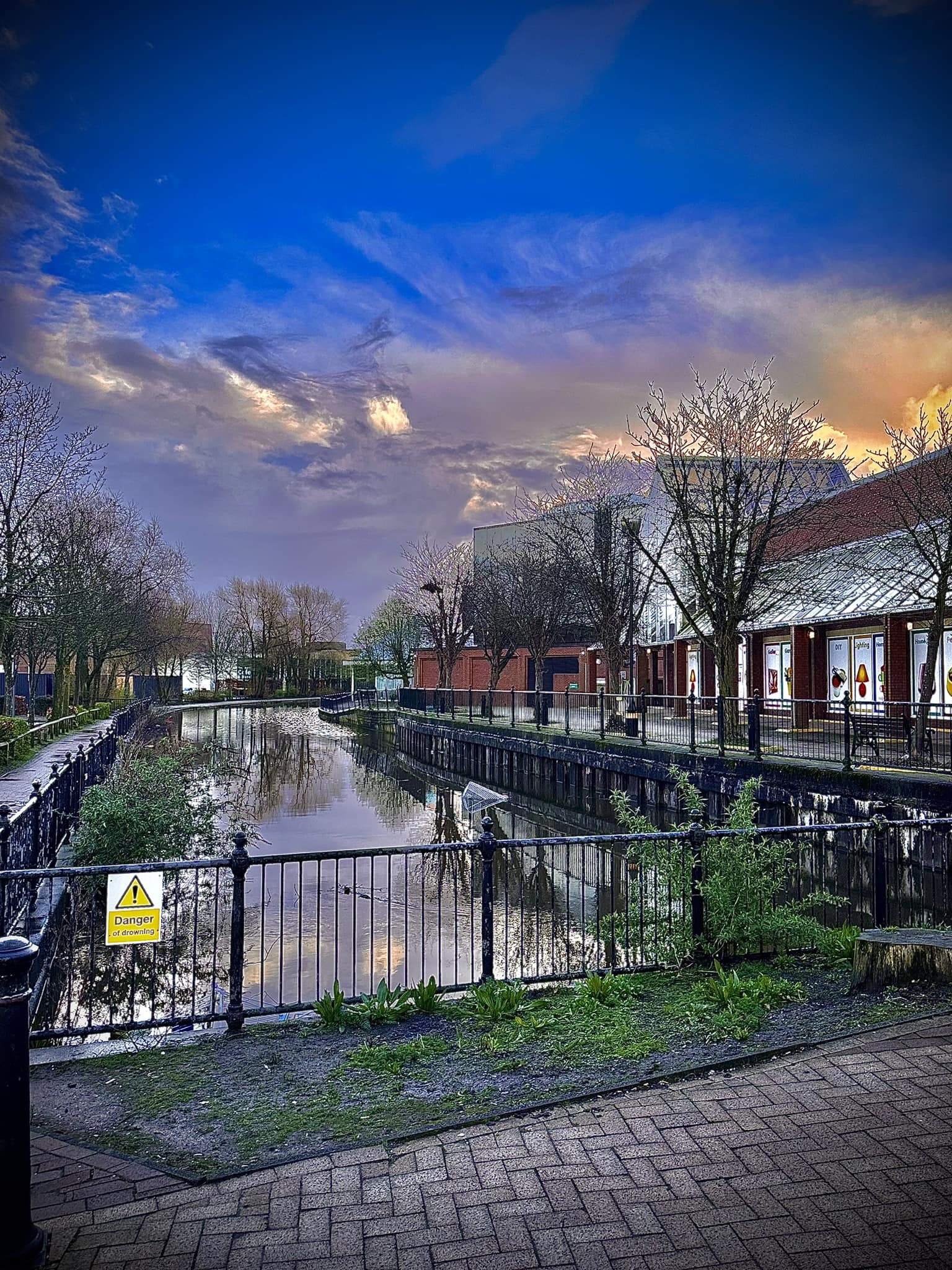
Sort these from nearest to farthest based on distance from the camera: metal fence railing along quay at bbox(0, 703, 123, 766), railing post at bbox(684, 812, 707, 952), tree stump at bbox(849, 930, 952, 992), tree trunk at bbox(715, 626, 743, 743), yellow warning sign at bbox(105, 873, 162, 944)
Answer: yellow warning sign at bbox(105, 873, 162, 944)
tree stump at bbox(849, 930, 952, 992)
railing post at bbox(684, 812, 707, 952)
tree trunk at bbox(715, 626, 743, 743)
metal fence railing along quay at bbox(0, 703, 123, 766)

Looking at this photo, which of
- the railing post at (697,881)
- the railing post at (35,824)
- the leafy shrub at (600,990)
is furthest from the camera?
the railing post at (35,824)

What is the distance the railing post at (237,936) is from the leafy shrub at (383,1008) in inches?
30.9

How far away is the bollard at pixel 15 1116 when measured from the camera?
3.30m

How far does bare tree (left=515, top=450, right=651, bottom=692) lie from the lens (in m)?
34.6

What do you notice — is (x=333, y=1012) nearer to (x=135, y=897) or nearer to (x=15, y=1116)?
(x=135, y=897)

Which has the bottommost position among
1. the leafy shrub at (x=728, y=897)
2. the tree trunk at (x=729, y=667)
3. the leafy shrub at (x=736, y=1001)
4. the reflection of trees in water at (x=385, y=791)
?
the reflection of trees in water at (x=385, y=791)

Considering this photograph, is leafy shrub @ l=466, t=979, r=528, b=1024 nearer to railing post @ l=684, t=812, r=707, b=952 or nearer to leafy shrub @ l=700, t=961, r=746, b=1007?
leafy shrub @ l=700, t=961, r=746, b=1007

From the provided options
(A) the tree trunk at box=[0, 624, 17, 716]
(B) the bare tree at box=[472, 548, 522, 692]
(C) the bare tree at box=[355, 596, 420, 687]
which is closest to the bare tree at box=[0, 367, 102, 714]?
(A) the tree trunk at box=[0, 624, 17, 716]

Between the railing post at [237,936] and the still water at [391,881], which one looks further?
the still water at [391,881]

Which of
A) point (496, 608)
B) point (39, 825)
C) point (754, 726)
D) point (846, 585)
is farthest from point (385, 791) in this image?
point (496, 608)

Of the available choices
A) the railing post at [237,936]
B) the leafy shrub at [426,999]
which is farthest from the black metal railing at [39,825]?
the leafy shrub at [426,999]

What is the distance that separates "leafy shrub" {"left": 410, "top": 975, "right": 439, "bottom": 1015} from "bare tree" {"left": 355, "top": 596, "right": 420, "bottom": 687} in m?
64.9

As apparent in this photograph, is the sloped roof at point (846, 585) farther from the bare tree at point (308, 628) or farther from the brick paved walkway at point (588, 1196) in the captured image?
the bare tree at point (308, 628)

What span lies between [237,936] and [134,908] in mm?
734
